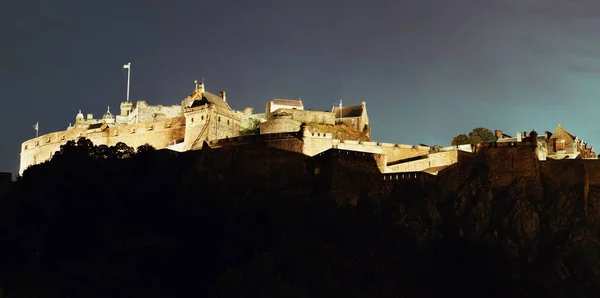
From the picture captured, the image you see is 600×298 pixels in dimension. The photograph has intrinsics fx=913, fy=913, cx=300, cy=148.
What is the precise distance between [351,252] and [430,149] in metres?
18.1

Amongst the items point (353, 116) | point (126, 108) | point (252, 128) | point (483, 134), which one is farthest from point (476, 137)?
point (126, 108)

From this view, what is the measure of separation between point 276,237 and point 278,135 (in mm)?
11983

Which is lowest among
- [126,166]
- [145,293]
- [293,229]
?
[145,293]

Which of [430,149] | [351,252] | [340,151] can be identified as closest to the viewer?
[351,252]

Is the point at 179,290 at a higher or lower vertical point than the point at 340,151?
lower

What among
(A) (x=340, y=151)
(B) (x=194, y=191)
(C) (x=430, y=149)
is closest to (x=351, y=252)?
(A) (x=340, y=151)

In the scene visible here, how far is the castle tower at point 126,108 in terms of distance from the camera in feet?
344

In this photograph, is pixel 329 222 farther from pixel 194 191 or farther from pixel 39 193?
pixel 39 193

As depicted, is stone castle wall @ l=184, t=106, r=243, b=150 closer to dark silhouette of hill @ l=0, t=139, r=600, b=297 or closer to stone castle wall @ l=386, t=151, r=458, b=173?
dark silhouette of hill @ l=0, t=139, r=600, b=297

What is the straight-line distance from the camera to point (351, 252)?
63.8 metres

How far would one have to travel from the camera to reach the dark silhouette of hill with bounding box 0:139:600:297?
6069cm

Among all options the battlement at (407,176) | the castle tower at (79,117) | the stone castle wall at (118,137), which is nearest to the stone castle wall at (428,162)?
the battlement at (407,176)

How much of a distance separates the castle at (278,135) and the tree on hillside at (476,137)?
127cm

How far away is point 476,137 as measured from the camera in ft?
292
